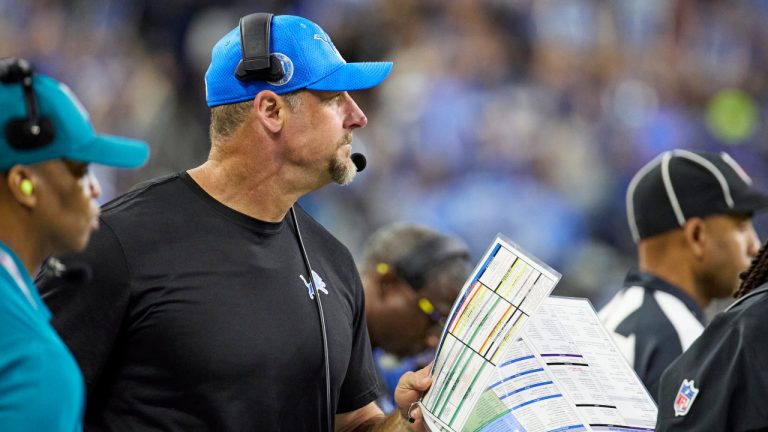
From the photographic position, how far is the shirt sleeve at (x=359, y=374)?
294 cm

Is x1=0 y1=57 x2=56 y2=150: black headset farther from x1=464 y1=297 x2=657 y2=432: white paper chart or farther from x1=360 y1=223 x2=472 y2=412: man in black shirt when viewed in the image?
x1=360 y1=223 x2=472 y2=412: man in black shirt

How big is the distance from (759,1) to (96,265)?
842 cm

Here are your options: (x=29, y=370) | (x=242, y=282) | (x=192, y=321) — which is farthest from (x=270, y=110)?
(x=29, y=370)

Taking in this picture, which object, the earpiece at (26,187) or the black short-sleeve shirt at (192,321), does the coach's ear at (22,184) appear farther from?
the black short-sleeve shirt at (192,321)

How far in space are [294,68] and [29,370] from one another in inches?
47.5

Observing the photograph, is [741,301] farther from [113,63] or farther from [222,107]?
[113,63]

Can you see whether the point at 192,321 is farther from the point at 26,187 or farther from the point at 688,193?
the point at 688,193

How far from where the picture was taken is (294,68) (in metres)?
2.74

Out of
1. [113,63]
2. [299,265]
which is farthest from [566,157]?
[299,265]

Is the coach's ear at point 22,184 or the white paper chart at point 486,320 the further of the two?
the white paper chart at point 486,320

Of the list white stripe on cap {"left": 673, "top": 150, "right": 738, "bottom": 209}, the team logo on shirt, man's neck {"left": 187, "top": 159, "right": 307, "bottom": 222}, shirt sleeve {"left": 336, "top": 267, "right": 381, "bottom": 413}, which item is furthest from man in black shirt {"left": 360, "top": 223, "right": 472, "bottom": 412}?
man's neck {"left": 187, "top": 159, "right": 307, "bottom": 222}

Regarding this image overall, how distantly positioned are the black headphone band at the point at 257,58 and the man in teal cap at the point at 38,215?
0.77 m

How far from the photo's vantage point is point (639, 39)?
30.8 ft

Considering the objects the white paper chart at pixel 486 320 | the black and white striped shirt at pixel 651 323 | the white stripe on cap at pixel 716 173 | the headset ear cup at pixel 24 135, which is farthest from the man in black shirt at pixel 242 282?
the white stripe on cap at pixel 716 173
